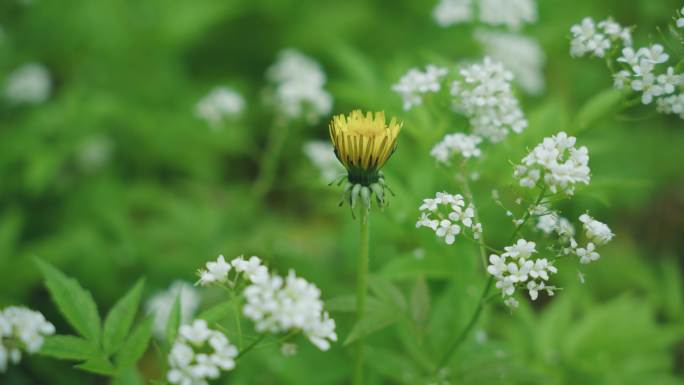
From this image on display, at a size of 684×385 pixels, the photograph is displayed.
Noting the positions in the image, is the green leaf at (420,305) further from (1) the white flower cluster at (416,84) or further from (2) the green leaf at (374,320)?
(1) the white flower cluster at (416,84)

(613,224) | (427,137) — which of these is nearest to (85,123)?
(427,137)

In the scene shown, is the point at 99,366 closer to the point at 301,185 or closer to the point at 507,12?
the point at 507,12

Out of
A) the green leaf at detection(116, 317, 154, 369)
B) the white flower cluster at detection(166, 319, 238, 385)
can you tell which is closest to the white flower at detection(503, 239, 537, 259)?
the white flower cluster at detection(166, 319, 238, 385)

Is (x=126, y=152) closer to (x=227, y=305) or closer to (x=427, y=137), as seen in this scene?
(x=427, y=137)

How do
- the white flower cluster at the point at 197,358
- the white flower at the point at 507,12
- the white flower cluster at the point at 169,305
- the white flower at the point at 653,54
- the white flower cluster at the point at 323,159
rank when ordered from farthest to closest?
1. the white flower cluster at the point at 323,159
2. the white flower at the point at 507,12
3. the white flower cluster at the point at 169,305
4. the white flower at the point at 653,54
5. the white flower cluster at the point at 197,358

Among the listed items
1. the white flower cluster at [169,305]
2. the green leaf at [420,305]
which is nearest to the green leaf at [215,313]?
the green leaf at [420,305]

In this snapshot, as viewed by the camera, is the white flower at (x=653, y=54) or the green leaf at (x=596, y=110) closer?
the white flower at (x=653, y=54)

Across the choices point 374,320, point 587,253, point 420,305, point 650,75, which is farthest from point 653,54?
point 374,320
